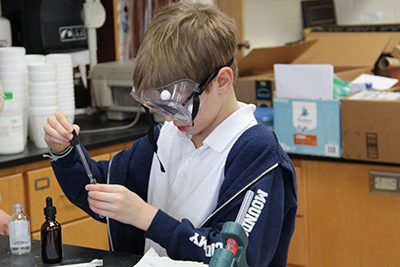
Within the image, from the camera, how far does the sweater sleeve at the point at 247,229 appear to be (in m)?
1.50

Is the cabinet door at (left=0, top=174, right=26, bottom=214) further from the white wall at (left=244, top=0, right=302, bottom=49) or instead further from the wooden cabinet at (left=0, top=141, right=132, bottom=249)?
the white wall at (left=244, top=0, right=302, bottom=49)

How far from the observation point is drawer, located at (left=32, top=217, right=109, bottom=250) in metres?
2.85

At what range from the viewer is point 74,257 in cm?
153

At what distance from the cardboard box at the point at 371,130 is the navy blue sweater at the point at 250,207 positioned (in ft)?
4.14

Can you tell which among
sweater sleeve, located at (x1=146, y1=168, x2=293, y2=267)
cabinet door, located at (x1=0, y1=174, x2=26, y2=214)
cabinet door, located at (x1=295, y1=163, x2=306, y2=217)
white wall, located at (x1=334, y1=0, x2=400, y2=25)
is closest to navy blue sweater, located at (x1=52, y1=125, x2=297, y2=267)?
sweater sleeve, located at (x1=146, y1=168, x2=293, y2=267)

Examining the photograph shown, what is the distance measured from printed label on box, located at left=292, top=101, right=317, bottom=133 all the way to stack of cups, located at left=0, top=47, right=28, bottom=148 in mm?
1092

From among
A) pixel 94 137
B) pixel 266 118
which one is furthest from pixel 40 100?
pixel 266 118

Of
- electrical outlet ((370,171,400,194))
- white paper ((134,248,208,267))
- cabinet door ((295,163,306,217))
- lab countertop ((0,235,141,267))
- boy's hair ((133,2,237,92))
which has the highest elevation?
boy's hair ((133,2,237,92))

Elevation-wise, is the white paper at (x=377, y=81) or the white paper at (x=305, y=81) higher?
the white paper at (x=305, y=81)

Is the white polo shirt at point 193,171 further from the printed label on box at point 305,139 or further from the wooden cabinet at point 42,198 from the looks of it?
the printed label on box at point 305,139

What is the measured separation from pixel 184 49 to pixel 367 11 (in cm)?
361

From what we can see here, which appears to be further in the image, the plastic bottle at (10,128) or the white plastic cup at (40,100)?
the white plastic cup at (40,100)

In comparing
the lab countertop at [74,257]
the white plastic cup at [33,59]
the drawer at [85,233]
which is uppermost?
the white plastic cup at [33,59]

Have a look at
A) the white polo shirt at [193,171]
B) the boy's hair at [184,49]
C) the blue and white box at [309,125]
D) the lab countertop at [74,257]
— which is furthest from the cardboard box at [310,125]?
the lab countertop at [74,257]
